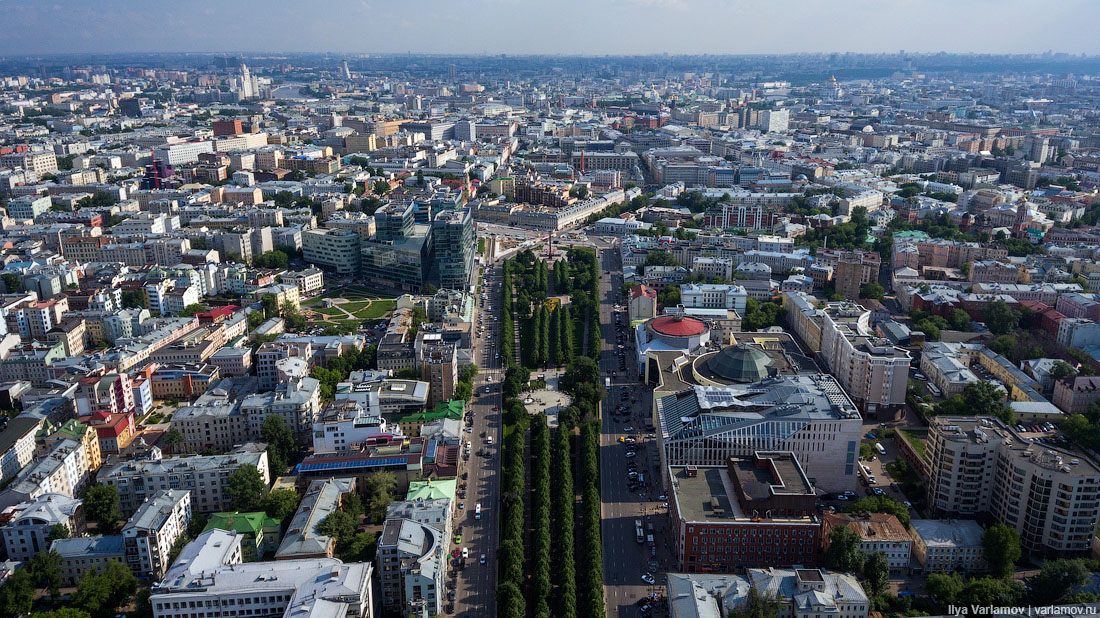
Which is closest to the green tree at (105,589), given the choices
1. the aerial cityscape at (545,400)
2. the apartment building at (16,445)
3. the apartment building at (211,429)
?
the aerial cityscape at (545,400)

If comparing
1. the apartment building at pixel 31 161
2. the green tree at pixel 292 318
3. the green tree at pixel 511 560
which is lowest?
the green tree at pixel 511 560

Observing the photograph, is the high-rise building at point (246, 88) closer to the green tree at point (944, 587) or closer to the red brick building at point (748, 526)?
the red brick building at point (748, 526)

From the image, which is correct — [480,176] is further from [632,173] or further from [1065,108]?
[1065,108]

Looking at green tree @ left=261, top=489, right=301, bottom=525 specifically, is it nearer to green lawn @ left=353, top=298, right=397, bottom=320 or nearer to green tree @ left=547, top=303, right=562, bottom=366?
green tree @ left=547, top=303, right=562, bottom=366

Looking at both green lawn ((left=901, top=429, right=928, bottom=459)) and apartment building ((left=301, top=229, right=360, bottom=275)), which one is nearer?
green lawn ((left=901, top=429, right=928, bottom=459))

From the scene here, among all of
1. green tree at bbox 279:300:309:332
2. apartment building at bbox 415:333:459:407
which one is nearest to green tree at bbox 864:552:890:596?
apartment building at bbox 415:333:459:407

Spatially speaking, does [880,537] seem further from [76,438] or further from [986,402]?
[76,438]

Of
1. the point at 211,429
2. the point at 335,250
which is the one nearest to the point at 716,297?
the point at 335,250
